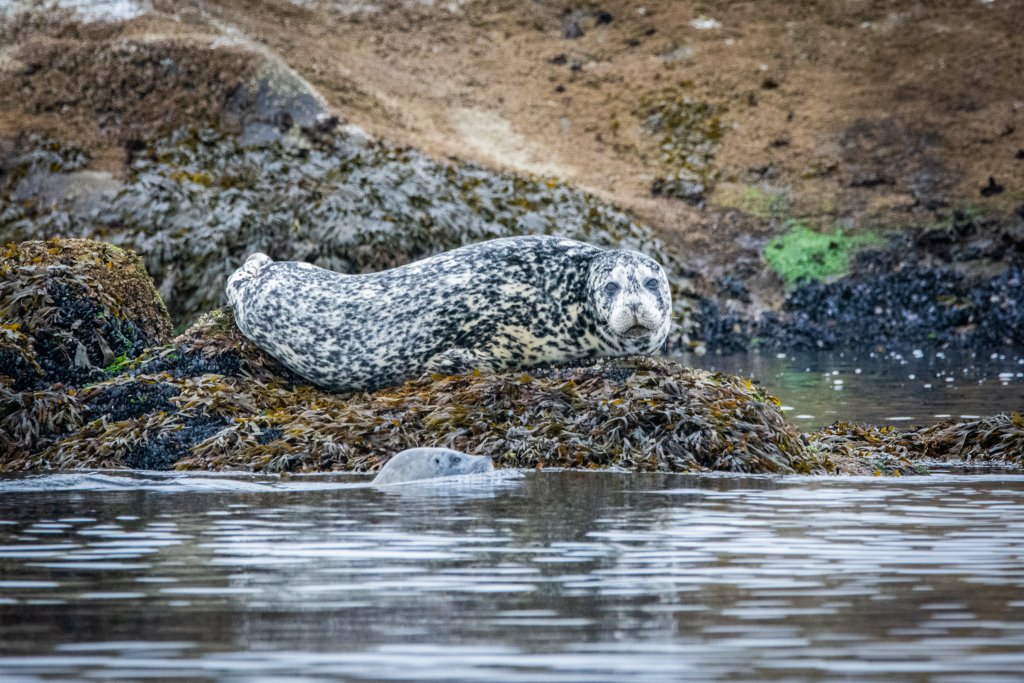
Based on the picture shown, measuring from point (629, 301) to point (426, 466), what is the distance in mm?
2078

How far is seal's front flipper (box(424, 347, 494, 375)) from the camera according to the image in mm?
9750

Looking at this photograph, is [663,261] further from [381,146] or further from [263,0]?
[263,0]

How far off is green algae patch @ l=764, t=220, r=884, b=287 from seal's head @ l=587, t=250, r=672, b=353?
15.0 meters

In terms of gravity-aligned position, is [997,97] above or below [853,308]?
above

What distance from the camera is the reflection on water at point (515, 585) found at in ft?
11.1

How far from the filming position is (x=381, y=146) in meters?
24.3

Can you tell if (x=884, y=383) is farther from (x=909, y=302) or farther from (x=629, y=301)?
(x=909, y=302)

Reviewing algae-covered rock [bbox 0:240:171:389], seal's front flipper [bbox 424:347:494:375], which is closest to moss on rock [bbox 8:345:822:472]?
seal's front flipper [bbox 424:347:494:375]

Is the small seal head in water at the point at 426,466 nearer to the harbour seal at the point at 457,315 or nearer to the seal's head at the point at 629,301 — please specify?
the seal's head at the point at 629,301

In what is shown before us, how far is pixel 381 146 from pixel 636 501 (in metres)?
18.3

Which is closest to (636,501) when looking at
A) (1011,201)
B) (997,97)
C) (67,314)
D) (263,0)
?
(67,314)

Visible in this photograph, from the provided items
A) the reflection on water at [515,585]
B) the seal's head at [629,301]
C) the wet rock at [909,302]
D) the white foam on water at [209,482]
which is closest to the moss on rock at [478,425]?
the seal's head at [629,301]

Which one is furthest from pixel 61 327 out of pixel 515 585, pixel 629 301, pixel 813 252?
pixel 813 252

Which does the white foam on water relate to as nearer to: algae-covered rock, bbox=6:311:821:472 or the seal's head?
algae-covered rock, bbox=6:311:821:472
